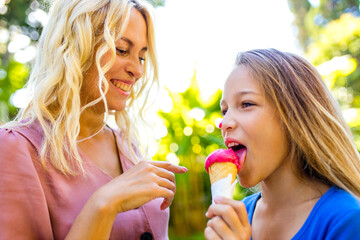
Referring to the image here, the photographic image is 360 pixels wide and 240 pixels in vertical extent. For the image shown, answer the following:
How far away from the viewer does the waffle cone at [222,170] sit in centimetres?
184

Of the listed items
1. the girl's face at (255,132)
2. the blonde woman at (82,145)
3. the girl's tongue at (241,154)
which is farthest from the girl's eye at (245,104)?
the blonde woman at (82,145)

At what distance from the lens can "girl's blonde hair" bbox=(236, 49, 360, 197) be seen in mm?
1840

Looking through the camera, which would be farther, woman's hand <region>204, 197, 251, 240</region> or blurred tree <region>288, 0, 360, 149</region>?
blurred tree <region>288, 0, 360, 149</region>

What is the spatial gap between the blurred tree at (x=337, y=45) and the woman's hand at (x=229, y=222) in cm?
204

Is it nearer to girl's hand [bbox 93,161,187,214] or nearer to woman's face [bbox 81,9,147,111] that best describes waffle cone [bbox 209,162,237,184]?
girl's hand [bbox 93,161,187,214]

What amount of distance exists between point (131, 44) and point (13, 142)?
96 centimetres

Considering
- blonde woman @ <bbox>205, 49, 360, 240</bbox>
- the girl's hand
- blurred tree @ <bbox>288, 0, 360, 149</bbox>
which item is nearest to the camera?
the girl's hand

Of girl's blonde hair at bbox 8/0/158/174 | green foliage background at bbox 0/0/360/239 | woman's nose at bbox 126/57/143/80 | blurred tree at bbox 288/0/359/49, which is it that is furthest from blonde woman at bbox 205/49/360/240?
blurred tree at bbox 288/0/359/49

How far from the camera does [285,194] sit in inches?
75.8

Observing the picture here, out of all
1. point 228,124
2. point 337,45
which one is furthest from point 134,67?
point 337,45

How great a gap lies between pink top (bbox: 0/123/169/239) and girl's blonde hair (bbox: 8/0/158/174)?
8 cm

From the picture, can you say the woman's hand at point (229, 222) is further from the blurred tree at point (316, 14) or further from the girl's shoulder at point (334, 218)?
the blurred tree at point (316, 14)

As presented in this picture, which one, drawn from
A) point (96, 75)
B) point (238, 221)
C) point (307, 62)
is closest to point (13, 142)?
point (96, 75)

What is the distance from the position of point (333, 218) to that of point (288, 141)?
1.62 feet
